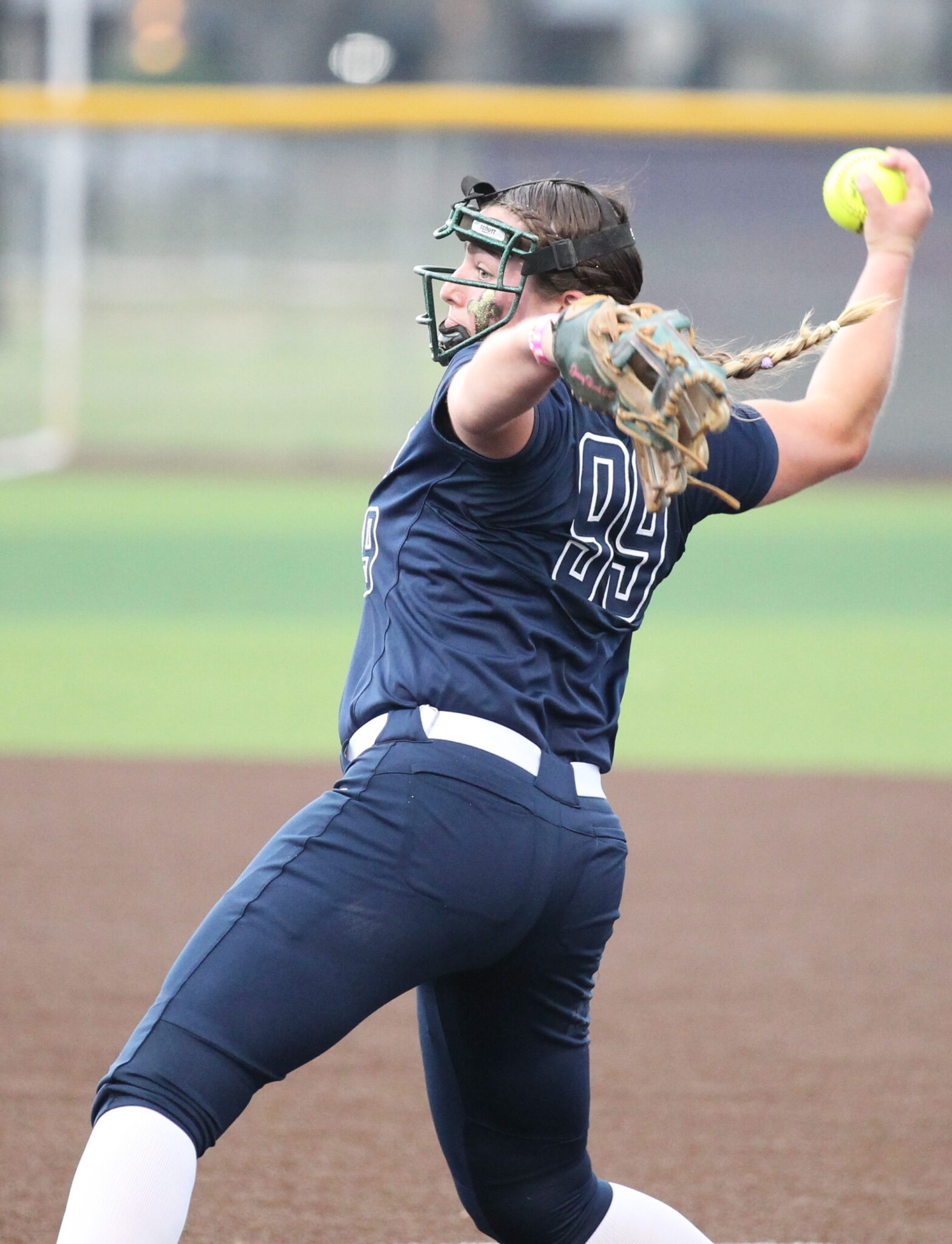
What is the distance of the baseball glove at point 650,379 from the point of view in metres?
1.70

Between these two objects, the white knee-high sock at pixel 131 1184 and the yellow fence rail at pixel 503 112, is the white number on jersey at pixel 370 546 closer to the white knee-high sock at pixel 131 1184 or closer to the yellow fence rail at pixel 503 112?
the white knee-high sock at pixel 131 1184

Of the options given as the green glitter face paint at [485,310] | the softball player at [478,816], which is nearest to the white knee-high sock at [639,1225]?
the softball player at [478,816]

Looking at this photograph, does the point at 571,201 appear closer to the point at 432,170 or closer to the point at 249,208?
the point at 432,170

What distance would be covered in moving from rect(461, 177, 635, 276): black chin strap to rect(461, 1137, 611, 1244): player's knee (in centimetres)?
120

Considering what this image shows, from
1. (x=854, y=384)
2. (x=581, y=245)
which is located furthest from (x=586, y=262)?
(x=854, y=384)

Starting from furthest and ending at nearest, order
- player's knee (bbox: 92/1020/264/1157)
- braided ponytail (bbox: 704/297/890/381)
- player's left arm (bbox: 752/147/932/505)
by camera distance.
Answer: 1. player's left arm (bbox: 752/147/932/505)
2. braided ponytail (bbox: 704/297/890/381)
3. player's knee (bbox: 92/1020/264/1157)

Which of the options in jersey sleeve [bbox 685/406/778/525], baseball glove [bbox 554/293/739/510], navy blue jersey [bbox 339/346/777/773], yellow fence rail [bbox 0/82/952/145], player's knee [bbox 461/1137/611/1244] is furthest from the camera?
yellow fence rail [bbox 0/82/952/145]

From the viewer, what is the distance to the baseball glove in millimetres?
1702

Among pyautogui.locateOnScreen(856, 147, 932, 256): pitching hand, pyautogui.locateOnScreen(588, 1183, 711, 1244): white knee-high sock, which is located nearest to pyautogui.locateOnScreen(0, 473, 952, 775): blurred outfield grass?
pyautogui.locateOnScreen(856, 147, 932, 256): pitching hand

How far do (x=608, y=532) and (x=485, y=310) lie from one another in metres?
0.35

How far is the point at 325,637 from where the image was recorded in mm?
9773

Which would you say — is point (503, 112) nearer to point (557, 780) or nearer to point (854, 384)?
point (854, 384)

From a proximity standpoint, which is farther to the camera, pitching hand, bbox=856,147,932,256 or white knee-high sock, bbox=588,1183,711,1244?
pitching hand, bbox=856,147,932,256

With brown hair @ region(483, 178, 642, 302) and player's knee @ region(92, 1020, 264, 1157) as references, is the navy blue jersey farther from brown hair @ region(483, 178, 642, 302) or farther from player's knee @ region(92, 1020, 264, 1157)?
player's knee @ region(92, 1020, 264, 1157)
